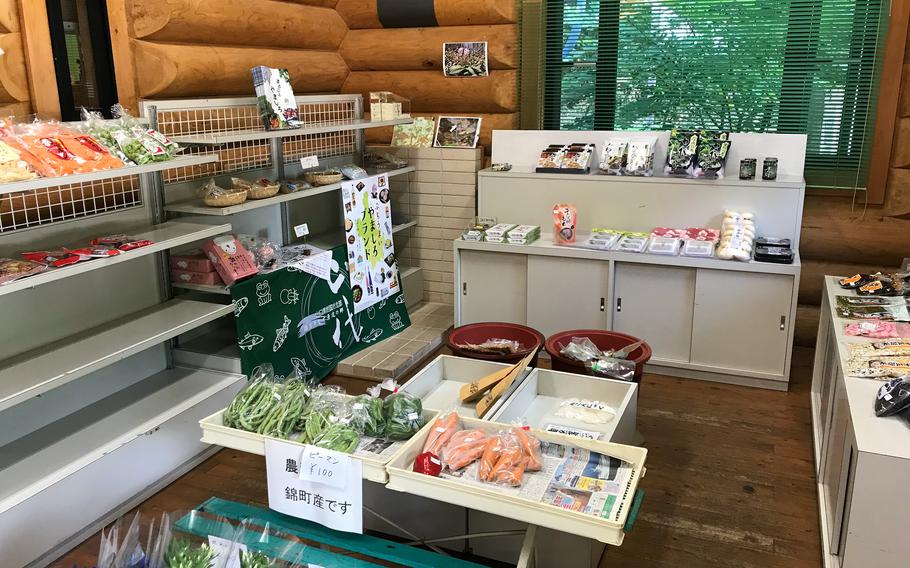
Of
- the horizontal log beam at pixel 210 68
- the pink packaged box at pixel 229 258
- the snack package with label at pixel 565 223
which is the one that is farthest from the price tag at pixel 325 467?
the snack package with label at pixel 565 223

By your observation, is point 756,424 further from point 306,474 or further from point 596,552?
point 306,474

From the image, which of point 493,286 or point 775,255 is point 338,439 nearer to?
point 493,286

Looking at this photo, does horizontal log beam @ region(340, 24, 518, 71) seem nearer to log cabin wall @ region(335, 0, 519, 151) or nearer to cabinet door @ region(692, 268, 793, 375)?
log cabin wall @ region(335, 0, 519, 151)

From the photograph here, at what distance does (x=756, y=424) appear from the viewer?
13.4ft

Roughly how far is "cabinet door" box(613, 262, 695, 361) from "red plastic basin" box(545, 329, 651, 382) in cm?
93

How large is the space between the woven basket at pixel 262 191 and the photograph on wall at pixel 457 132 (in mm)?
1751

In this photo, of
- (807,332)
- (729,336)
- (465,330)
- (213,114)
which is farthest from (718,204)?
(213,114)

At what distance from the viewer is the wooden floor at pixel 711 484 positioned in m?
3.02

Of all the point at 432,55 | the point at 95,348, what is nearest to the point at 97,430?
the point at 95,348

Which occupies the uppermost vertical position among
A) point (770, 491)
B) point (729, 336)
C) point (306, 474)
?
point (306, 474)

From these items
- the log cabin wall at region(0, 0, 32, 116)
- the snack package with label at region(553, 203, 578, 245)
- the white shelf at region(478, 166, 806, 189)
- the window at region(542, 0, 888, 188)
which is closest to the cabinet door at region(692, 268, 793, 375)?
the white shelf at region(478, 166, 806, 189)

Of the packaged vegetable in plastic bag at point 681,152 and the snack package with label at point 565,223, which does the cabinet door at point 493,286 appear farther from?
the packaged vegetable in plastic bag at point 681,152

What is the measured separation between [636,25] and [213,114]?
2.96 metres

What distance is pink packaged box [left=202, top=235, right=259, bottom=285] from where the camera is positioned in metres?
3.94
